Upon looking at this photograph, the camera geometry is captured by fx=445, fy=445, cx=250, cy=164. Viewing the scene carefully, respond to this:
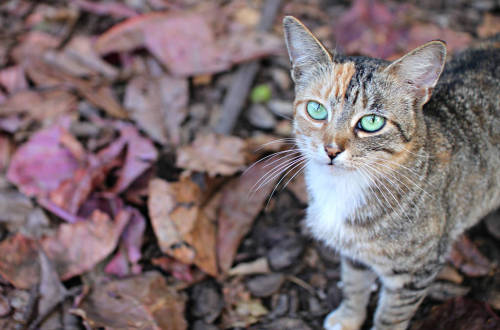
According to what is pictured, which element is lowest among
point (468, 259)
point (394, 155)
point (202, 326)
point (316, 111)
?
point (202, 326)

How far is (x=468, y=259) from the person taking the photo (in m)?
3.29

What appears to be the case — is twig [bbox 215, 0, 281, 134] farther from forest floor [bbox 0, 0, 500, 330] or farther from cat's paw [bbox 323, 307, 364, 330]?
cat's paw [bbox 323, 307, 364, 330]

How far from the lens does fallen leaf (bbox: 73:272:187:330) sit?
9.29 ft

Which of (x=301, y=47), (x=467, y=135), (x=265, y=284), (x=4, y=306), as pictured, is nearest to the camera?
(x=301, y=47)

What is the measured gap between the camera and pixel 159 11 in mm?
4609

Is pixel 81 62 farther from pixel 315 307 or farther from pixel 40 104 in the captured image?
pixel 315 307

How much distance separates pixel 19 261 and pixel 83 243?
0.43m

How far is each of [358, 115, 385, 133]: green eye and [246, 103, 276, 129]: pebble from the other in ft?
5.55

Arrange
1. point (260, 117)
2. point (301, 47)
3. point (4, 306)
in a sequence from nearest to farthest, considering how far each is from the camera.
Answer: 1. point (301, 47)
2. point (4, 306)
3. point (260, 117)

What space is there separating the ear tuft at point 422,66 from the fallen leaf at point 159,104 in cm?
203

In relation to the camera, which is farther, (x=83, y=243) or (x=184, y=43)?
(x=184, y=43)

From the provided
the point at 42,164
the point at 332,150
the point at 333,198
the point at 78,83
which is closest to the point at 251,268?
the point at 333,198

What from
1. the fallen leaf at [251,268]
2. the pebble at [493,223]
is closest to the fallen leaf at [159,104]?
the fallen leaf at [251,268]

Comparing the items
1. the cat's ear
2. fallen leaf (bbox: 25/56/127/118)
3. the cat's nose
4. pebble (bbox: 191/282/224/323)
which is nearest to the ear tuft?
the cat's ear
